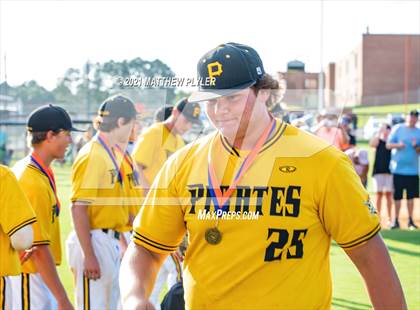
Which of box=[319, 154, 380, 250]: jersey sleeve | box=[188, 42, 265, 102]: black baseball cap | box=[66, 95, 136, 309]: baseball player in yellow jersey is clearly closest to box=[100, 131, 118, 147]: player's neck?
box=[66, 95, 136, 309]: baseball player in yellow jersey

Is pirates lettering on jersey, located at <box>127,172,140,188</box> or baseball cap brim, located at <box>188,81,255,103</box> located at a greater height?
baseball cap brim, located at <box>188,81,255,103</box>

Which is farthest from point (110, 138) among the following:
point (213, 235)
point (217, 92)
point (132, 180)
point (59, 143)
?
point (213, 235)

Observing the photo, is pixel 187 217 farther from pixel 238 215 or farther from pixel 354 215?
pixel 354 215

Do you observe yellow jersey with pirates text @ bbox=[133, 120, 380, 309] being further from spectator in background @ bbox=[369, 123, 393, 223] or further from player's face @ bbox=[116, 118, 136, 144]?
spectator in background @ bbox=[369, 123, 393, 223]

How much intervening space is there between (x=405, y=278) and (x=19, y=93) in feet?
34.2

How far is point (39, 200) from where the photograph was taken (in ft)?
17.1

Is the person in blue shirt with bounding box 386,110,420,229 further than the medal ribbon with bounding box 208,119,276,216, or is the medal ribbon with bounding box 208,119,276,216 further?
the person in blue shirt with bounding box 386,110,420,229

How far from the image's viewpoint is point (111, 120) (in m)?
6.52

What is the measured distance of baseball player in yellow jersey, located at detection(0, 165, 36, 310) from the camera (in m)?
4.38

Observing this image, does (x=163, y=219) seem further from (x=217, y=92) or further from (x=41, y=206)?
(x=41, y=206)

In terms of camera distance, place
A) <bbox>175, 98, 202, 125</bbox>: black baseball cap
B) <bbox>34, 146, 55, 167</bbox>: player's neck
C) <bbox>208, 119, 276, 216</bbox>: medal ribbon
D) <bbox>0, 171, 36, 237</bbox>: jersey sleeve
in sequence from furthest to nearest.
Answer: <bbox>175, 98, 202, 125</bbox>: black baseball cap
<bbox>34, 146, 55, 167</bbox>: player's neck
<bbox>0, 171, 36, 237</bbox>: jersey sleeve
<bbox>208, 119, 276, 216</bbox>: medal ribbon

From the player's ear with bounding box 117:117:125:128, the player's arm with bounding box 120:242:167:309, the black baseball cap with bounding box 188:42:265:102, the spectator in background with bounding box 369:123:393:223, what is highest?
the black baseball cap with bounding box 188:42:265:102

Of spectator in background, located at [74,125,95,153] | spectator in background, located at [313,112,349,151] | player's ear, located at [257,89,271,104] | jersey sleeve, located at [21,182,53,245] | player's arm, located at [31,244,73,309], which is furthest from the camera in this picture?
spectator in background, located at [74,125,95,153]

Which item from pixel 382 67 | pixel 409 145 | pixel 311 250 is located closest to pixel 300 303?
pixel 311 250
